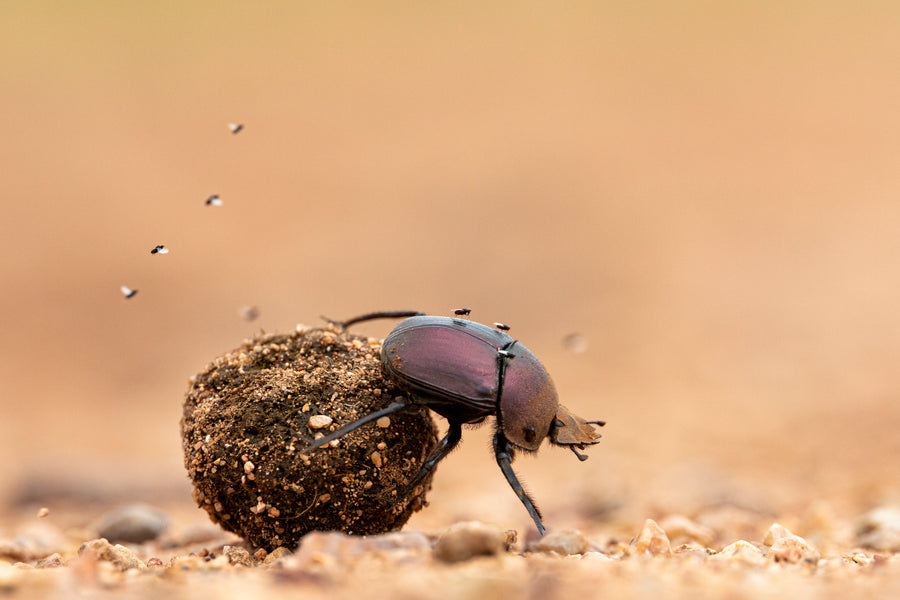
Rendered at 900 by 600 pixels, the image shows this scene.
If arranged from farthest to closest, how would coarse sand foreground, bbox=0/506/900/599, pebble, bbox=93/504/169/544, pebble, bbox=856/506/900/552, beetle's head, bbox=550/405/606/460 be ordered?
pebble, bbox=93/504/169/544
pebble, bbox=856/506/900/552
beetle's head, bbox=550/405/606/460
coarse sand foreground, bbox=0/506/900/599

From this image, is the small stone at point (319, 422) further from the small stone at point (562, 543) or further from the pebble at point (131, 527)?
the pebble at point (131, 527)

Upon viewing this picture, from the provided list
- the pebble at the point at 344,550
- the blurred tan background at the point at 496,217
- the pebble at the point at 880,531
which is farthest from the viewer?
the blurred tan background at the point at 496,217

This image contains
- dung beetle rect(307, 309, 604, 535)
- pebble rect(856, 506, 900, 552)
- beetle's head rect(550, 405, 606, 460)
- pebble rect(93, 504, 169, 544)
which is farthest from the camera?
pebble rect(93, 504, 169, 544)

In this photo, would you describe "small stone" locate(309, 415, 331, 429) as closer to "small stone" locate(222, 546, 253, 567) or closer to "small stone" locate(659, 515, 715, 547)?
"small stone" locate(222, 546, 253, 567)

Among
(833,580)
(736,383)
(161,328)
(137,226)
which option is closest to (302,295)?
(161,328)

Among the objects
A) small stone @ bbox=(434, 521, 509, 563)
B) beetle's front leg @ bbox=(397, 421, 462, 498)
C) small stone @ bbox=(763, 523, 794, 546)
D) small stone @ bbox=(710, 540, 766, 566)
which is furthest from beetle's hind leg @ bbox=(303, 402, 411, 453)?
small stone @ bbox=(763, 523, 794, 546)

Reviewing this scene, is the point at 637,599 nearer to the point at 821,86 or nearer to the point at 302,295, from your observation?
the point at 302,295

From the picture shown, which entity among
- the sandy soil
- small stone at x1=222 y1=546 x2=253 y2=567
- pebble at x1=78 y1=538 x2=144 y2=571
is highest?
the sandy soil

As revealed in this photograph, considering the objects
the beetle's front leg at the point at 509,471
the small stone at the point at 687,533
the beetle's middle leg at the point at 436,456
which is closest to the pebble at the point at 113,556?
the beetle's middle leg at the point at 436,456
